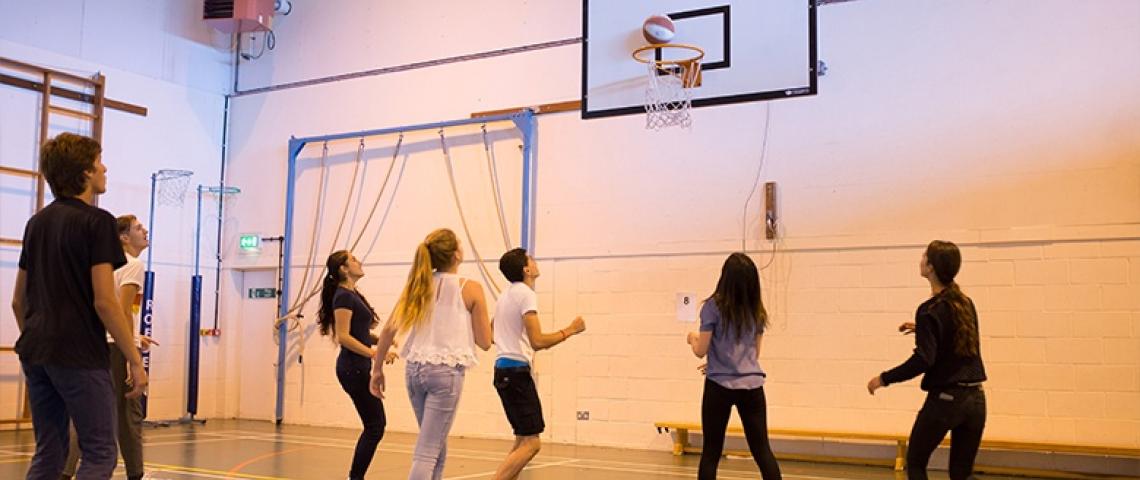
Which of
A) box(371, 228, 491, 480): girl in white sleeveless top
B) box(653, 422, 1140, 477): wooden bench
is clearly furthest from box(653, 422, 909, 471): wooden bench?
box(371, 228, 491, 480): girl in white sleeveless top

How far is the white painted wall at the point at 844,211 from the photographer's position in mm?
9328

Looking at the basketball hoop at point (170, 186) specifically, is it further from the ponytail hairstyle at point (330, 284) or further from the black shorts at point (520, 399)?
the black shorts at point (520, 399)

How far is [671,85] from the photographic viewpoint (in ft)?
32.0

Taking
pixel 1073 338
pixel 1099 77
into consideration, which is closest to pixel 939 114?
pixel 1099 77

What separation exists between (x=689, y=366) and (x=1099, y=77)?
4798 millimetres

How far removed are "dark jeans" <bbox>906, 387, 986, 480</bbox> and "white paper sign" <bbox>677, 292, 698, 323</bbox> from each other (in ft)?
19.6

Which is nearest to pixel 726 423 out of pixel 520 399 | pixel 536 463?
pixel 520 399

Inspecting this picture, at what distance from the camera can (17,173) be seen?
39.6 ft

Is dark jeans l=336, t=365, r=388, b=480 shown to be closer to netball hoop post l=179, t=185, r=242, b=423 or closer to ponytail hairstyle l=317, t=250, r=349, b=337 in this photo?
ponytail hairstyle l=317, t=250, r=349, b=337

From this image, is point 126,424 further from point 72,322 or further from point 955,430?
point 955,430

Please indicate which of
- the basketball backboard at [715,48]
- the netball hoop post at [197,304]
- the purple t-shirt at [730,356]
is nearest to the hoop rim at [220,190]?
the netball hoop post at [197,304]

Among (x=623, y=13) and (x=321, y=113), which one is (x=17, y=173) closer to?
(x=321, y=113)

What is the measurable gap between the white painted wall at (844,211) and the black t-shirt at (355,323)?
4.90 metres

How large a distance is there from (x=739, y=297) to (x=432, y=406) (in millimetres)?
1759
